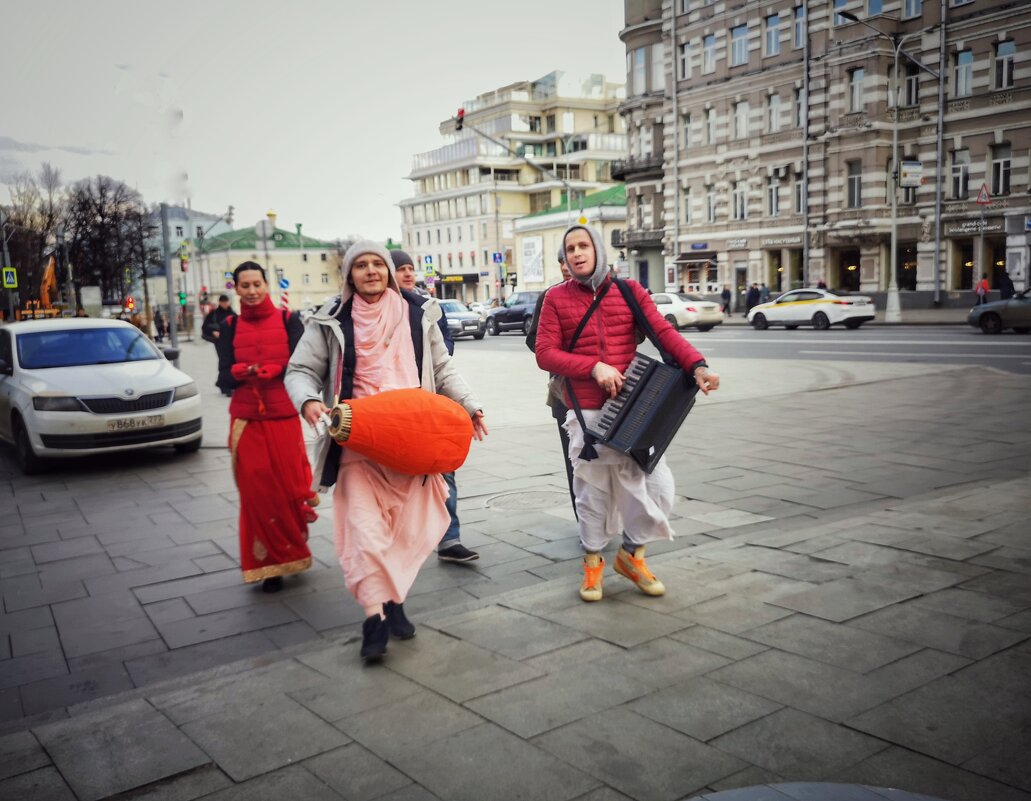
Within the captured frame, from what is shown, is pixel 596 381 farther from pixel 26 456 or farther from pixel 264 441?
pixel 26 456

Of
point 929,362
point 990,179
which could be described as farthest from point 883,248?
point 929,362

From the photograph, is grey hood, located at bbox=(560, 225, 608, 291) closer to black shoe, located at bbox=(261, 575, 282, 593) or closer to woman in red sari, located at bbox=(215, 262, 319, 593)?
woman in red sari, located at bbox=(215, 262, 319, 593)

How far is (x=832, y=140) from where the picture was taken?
4203 cm

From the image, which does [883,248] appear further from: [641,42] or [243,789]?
[243,789]

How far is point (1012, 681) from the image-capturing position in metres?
3.62

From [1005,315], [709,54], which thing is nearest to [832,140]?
[709,54]

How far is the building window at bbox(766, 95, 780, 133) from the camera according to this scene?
4497 cm

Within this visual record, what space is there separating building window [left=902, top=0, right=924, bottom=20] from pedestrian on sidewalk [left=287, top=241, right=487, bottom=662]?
41.6 meters

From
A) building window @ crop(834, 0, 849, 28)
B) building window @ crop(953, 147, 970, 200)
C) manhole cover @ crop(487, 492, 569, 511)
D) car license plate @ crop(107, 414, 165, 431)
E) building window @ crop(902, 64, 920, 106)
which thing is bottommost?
manhole cover @ crop(487, 492, 569, 511)

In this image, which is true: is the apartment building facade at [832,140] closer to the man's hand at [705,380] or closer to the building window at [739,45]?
the building window at [739,45]

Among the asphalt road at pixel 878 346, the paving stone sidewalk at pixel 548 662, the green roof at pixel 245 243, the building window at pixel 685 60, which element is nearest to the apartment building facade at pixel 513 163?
the green roof at pixel 245 243

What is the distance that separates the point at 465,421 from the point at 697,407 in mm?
8988

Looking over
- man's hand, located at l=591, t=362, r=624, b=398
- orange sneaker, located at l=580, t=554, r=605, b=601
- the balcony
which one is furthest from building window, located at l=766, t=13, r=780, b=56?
orange sneaker, located at l=580, t=554, r=605, b=601

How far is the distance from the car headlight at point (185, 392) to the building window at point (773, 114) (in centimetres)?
4046
